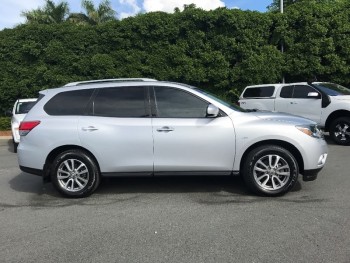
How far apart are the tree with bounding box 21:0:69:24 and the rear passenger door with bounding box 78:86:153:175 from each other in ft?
68.6

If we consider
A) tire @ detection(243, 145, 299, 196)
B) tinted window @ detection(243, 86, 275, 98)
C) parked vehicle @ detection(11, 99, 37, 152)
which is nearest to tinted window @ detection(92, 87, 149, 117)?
tire @ detection(243, 145, 299, 196)

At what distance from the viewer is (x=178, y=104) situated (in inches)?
241

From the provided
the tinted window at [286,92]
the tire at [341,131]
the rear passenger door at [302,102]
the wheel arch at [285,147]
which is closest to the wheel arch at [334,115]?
the tire at [341,131]

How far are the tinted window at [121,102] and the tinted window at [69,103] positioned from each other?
7.3 inches

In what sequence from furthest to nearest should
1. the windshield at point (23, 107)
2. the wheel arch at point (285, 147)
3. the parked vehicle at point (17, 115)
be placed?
1. the windshield at point (23, 107)
2. the parked vehicle at point (17, 115)
3. the wheel arch at point (285, 147)

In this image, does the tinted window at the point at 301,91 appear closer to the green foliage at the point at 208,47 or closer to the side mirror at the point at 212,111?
the green foliage at the point at 208,47

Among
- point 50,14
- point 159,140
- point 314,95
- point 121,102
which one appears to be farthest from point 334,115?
point 50,14

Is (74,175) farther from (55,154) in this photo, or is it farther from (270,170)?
(270,170)

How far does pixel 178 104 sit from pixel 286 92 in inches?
266

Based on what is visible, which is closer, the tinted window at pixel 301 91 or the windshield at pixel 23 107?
the tinted window at pixel 301 91

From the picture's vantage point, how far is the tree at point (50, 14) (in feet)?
82.8

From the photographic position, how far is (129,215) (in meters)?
5.36

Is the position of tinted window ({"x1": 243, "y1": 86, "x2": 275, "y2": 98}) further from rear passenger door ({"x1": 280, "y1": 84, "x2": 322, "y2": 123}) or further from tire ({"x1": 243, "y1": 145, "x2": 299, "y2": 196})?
tire ({"x1": 243, "y1": 145, "x2": 299, "y2": 196})

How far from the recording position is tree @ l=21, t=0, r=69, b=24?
25.2 metres
